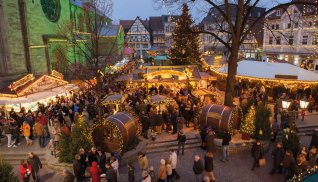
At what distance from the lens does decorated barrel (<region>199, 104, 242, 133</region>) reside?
12.7 meters

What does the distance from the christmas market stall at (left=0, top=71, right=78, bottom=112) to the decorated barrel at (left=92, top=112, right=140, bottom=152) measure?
7175mm

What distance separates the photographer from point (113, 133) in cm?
1145

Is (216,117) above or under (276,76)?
under

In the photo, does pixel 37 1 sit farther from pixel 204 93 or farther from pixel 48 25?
pixel 204 93

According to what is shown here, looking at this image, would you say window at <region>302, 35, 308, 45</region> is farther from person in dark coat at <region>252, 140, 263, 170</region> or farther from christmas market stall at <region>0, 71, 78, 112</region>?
christmas market stall at <region>0, 71, 78, 112</region>

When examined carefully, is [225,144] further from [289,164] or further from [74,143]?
[74,143]

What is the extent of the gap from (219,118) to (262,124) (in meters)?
2.14

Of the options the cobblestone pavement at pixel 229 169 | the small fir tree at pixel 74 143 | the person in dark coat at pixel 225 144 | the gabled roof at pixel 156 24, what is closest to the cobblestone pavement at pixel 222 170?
the cobblestone pavement at pixel 229 169

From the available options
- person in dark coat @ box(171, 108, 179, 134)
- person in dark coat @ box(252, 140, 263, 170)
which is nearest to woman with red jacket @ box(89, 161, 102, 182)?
person in dark coat @ box(171, 108, 179, 134)

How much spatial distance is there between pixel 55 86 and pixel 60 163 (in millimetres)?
10649

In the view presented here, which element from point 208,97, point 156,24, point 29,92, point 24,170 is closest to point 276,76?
point 208,97

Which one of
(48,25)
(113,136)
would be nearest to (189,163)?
(113,136)

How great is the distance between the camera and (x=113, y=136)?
1149 centimetres

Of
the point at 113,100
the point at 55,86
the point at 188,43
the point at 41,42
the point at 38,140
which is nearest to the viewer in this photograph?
the point at 38,140
